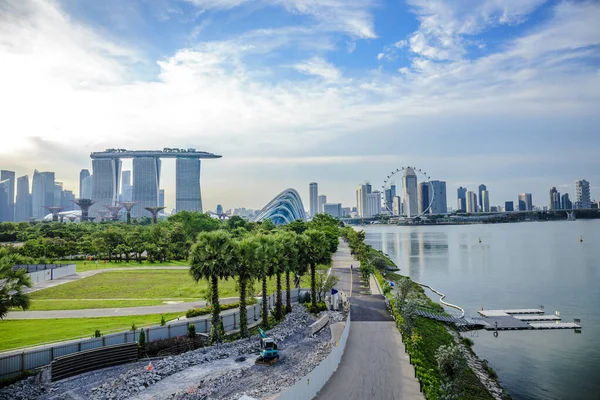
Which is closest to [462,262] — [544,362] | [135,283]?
[544,362]

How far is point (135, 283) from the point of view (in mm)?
42500

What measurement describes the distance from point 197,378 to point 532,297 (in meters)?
44.5

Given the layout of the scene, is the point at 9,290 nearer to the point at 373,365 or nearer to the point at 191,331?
the point at 191,331

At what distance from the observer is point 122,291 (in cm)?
3794

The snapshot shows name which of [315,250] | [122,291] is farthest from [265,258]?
[122,291]

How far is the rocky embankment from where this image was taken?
16828mm

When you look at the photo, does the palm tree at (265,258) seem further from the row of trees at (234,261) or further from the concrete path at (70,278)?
the concrete path at (70,278)

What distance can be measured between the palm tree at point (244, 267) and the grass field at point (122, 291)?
13.4ft

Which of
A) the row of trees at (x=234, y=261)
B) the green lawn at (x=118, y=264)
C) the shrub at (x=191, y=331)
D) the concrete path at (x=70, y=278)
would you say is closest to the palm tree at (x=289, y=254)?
the row of trees at (x=234, y=261)

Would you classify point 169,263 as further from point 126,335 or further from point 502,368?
point 502,368

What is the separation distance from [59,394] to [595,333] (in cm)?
4002

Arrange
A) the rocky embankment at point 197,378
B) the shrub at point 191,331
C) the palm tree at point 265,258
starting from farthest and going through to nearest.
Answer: the palm tree at point 265,258, the shrub at point 191,331, the rocky embankment at point 197,378

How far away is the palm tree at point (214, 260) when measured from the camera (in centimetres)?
2334

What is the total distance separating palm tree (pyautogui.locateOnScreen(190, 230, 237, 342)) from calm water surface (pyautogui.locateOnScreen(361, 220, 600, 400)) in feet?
58.8
